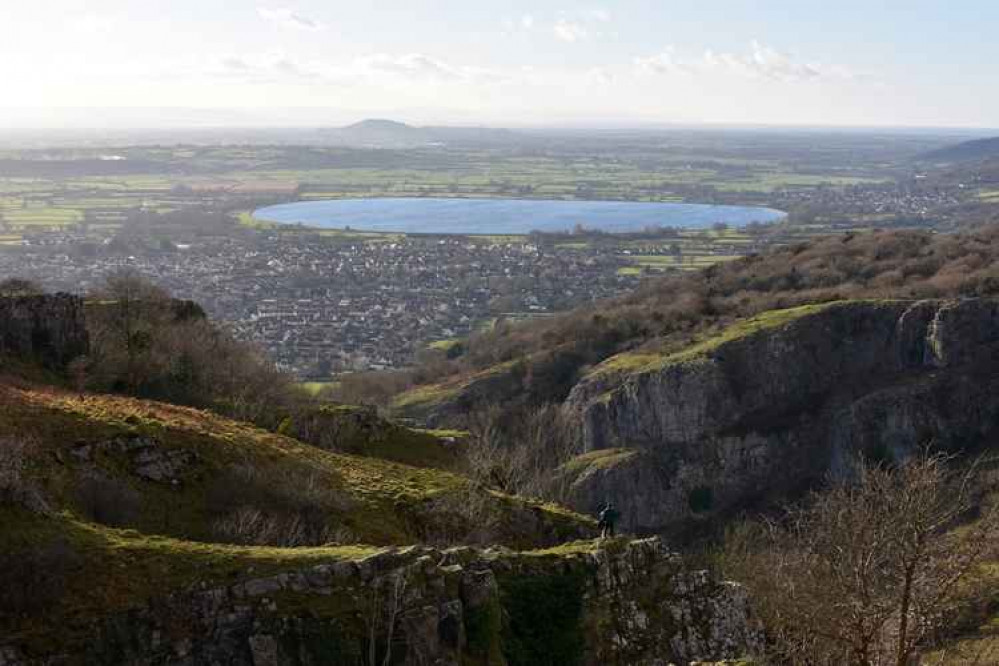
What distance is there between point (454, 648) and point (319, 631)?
3511mm

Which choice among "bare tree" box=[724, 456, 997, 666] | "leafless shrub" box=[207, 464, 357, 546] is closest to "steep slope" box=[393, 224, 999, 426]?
"leafless shrub" box=[207, 464, 357, 546]

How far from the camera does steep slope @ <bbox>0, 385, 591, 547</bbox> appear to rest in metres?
28.2

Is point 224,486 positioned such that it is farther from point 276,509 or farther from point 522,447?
point 522,447

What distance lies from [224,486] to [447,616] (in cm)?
882

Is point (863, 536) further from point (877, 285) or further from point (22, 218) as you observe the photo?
point (22, 218)

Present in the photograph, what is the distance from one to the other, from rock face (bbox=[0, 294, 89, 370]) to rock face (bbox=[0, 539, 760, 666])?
59.0 feet

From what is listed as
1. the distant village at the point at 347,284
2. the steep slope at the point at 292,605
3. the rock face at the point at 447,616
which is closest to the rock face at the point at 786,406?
the distant village at the point at 347,284

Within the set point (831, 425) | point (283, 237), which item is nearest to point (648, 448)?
point (831, 425)

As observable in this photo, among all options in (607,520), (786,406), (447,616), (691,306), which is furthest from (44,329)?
(691,306)

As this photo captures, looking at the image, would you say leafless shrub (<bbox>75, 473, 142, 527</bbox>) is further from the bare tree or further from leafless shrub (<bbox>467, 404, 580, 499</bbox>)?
the bare tree

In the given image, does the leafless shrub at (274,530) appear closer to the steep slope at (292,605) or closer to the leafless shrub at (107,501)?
the leafless shrub at (107,501)

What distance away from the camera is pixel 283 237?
651ft

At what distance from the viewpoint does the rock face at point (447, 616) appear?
76.4ft

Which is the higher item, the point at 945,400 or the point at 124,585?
the point at 124,585
